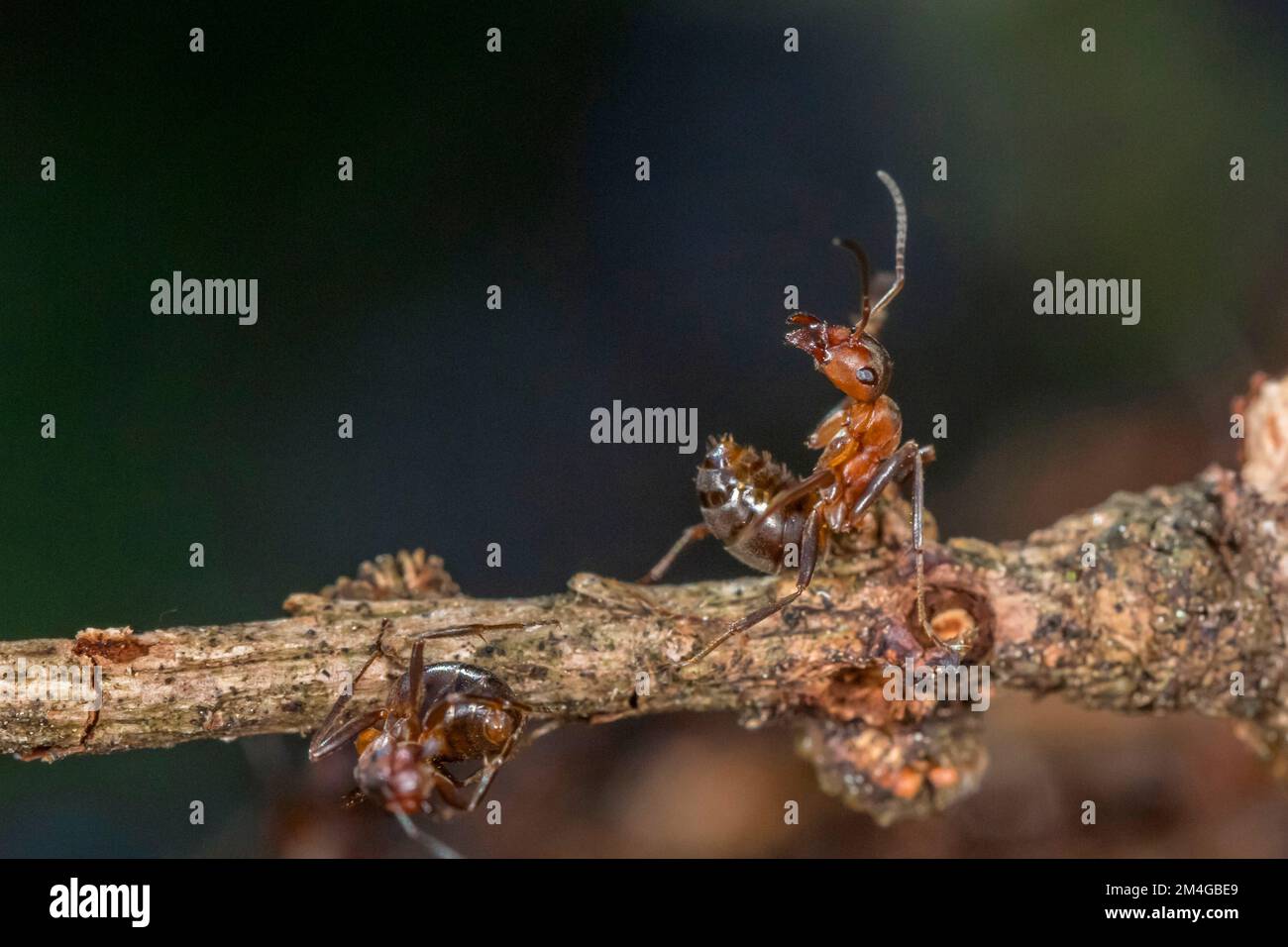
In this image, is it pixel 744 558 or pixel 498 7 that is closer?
pixel 744 558

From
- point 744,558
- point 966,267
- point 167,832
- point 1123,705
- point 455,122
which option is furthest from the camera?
point 966,267

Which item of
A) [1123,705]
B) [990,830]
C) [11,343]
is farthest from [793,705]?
[11,343]

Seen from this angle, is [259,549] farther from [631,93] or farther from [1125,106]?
[1125,106]

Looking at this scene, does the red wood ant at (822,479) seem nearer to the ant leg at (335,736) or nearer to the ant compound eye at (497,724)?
the ant compound eye at (497,724)

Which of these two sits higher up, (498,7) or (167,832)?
(498,7)

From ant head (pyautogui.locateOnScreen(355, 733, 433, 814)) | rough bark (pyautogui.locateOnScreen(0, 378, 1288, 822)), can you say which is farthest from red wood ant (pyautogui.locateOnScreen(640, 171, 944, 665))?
ant head (pyautogui.locateOnScreen(355, 733, 433, 814))

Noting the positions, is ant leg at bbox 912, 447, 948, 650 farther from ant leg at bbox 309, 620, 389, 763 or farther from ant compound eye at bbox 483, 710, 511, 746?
ant leg at bbox 309, 620, 389, 763

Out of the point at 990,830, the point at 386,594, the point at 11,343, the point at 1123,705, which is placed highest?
the point at 11,343
